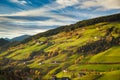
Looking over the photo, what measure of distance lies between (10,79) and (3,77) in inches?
189

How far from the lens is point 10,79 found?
197 metres

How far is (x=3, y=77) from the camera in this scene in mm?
Answer: 195875
